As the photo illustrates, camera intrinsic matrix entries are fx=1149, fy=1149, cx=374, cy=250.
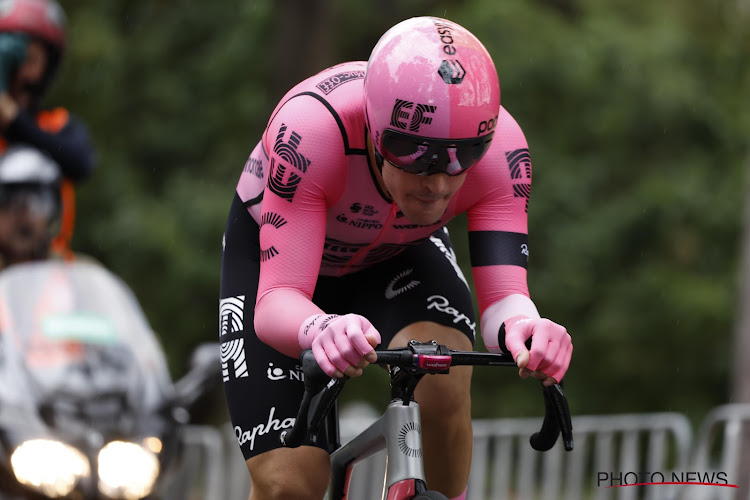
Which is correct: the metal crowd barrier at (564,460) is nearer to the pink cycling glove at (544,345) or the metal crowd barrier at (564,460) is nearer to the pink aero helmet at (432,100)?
the pink cycling glove at (544,345)

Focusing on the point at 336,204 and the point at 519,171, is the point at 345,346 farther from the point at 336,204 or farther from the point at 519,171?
the point at 519,171

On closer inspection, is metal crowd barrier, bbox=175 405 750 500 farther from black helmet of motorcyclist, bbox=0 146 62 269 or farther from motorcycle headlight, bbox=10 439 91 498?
motorcycle headlight, bbox=10 439 91 498

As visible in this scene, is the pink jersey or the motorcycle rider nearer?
the pink jersey

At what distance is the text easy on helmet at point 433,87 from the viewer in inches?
121

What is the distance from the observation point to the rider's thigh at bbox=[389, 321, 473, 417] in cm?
357

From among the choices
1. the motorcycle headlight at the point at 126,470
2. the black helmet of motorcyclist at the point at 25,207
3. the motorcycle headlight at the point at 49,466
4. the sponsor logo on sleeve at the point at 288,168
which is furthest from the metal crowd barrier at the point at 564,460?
the sponsor logo on sleeve at the point at 288,168

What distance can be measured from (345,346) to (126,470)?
2987 mm

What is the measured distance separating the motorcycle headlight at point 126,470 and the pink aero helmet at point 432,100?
287 centimetres

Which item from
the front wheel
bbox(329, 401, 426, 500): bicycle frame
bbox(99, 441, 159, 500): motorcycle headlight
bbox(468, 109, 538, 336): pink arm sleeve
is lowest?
bbox(99, 441, 159, 500): motorcycle headlight

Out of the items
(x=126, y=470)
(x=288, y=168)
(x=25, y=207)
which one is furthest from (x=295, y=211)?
(x=25, y=207)

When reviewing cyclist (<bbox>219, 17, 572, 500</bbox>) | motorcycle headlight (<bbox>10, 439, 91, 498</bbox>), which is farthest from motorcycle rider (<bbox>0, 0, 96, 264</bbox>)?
cyclist (<bbox>219, 17, 572, 500</bbox>)

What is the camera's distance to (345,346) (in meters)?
2.87

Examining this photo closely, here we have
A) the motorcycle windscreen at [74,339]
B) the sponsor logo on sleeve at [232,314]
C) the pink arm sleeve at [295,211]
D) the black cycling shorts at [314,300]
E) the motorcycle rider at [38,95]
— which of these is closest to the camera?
the pink arm sleeve at [295,211]

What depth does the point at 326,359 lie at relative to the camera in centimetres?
290
